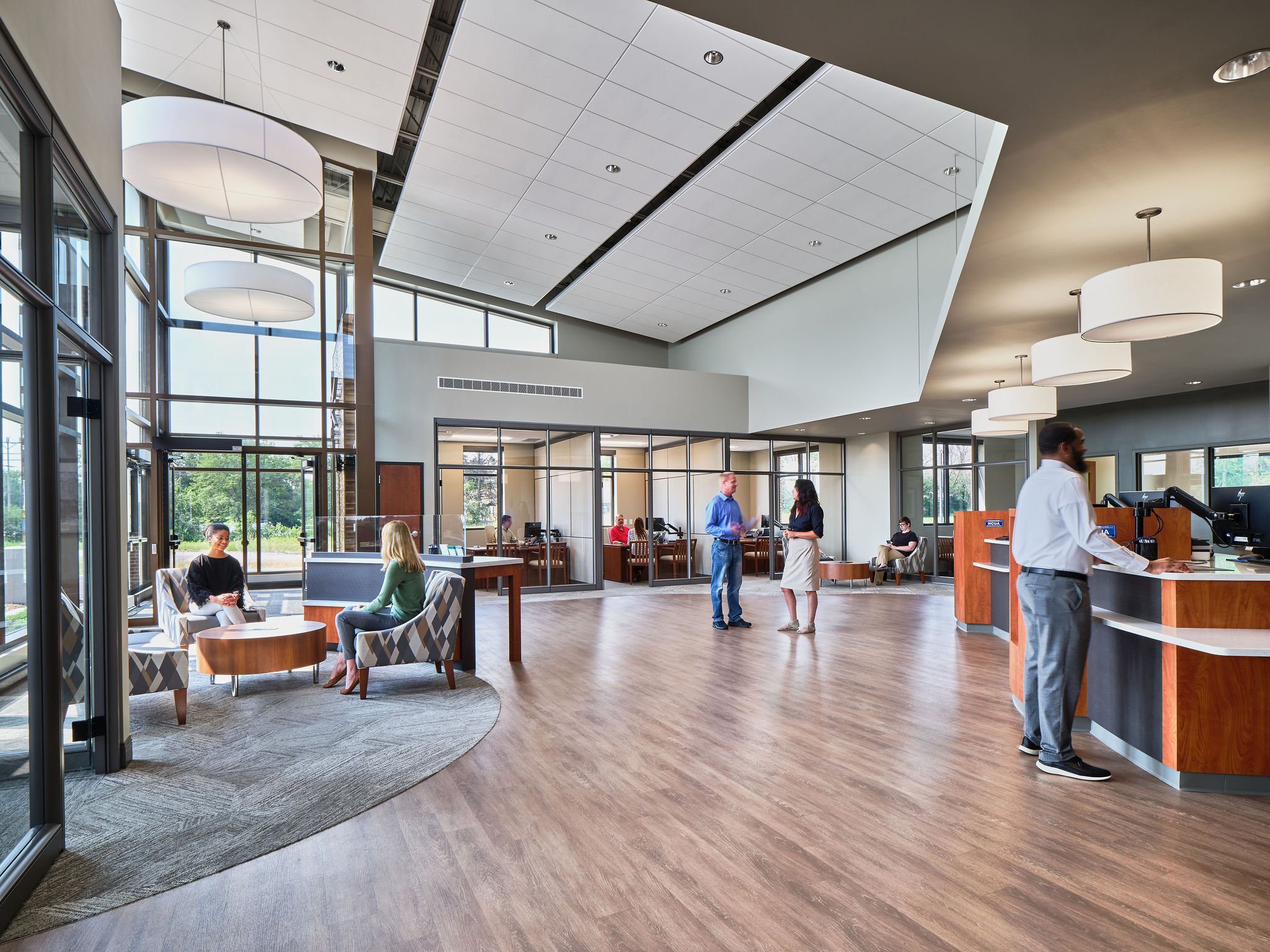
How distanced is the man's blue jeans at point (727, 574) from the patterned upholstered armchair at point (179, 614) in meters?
4.52

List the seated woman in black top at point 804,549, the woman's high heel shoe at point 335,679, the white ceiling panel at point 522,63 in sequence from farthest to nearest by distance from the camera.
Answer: the seated woman in black top at point 804,549 < the white ceiling panel at point 522,63 < the woman's high heel shoe at point 335,679

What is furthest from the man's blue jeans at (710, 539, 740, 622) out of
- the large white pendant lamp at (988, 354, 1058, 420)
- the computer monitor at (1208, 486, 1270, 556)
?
the computer monitor at (1208, 486, 1270, 556)

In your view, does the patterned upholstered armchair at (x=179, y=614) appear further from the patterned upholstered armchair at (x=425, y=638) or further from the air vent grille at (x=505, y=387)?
the air vent grille at (x=505, y=387)

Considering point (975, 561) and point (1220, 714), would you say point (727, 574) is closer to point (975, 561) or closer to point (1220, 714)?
point (975, 561)

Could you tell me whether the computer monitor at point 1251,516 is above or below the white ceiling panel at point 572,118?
below

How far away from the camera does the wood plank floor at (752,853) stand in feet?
7.58

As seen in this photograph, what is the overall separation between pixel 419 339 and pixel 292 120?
4723 mm

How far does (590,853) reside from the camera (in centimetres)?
286

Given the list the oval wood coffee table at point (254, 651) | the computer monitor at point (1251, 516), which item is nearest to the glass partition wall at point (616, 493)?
the oval wood coffee table at point (254, 651)

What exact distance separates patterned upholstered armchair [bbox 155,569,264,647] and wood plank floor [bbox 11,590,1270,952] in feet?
9.50

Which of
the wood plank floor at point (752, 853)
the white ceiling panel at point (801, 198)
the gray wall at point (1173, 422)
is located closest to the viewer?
the wood plank floor at point (752, 853)

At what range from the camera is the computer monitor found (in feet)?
16.3

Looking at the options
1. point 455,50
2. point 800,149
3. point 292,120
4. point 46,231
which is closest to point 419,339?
point 292,120

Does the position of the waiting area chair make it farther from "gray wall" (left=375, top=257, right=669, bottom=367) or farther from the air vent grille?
"gray wall" (left=375, top=257, right=669, bottom=367)
